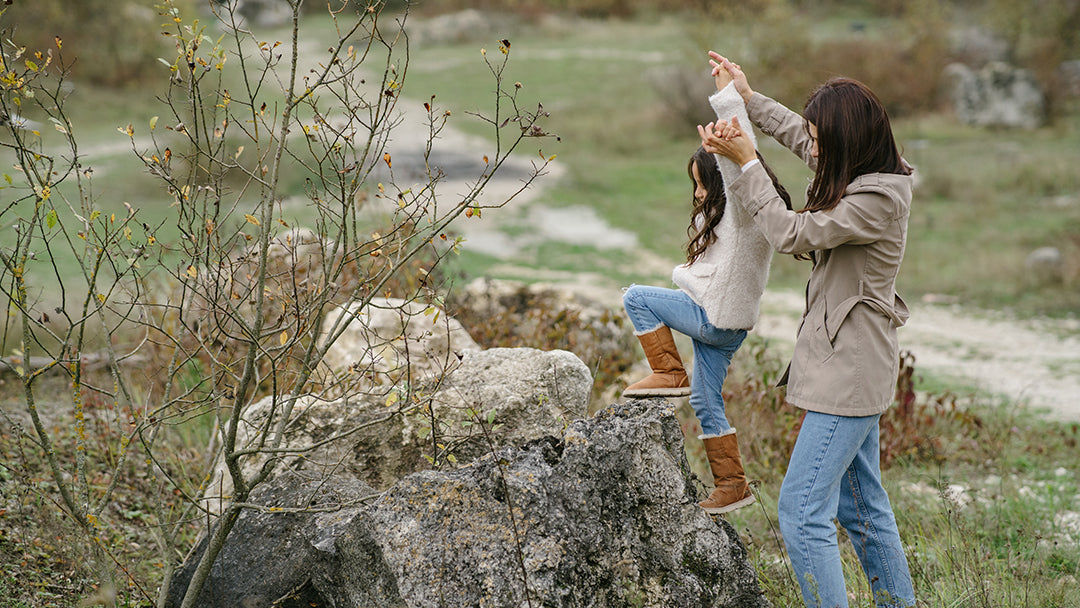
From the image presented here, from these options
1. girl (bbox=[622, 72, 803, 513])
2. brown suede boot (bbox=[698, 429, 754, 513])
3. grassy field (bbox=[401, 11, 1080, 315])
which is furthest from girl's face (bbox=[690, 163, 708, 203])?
grassy field (bbox=[401, 11, 1080, 315])

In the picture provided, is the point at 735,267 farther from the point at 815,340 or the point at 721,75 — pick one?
the point at 721,75

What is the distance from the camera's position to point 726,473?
302 centimetres

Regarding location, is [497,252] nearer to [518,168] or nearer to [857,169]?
[518,168]

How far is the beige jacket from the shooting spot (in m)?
2.49

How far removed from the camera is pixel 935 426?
6.04m

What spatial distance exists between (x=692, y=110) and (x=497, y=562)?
1737 cm

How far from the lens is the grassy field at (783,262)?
11.5ft

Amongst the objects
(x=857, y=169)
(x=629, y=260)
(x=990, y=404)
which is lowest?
(x=990, y=404)

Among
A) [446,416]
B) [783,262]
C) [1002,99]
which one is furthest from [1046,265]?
[1002,99]

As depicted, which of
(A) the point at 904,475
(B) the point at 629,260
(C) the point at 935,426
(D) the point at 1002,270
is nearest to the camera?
(A) the point at 904,475

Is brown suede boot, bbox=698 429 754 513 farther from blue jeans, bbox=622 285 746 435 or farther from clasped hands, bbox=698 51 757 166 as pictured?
clasped hands, bbox=698 51 757 166

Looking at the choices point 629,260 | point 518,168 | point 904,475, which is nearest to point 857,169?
point 904,475

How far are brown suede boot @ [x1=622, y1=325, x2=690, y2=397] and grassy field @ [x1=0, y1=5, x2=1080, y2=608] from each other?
777 mm

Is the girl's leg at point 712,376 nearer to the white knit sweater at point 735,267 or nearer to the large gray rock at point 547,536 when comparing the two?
the white knit sweater at point 735,267
